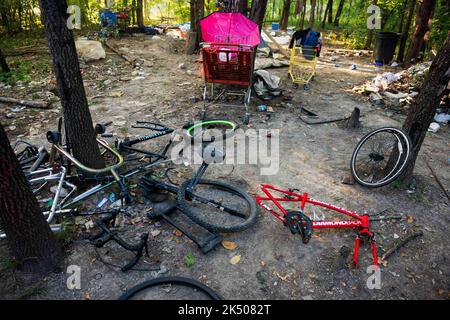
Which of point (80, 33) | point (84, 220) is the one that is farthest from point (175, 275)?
point (80, 33)

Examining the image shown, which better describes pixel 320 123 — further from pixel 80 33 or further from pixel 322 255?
pixel 80 33

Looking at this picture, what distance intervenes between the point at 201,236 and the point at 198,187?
3.12 feet

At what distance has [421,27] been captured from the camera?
9.35 metres

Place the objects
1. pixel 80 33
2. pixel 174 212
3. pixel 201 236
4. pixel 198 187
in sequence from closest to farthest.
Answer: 1. pixel 201 236
2. pixel 174 212
3. pixel 198 187
4. pixel 80 33

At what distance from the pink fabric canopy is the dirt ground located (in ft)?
4.90

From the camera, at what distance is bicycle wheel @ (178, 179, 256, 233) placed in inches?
136

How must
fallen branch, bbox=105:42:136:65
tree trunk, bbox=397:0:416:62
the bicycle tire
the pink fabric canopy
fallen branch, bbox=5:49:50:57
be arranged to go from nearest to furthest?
the bicycle tire → the pink fabric canopy → fallen branch, bbox=5:49:50:57 → fallen branch, bbox=105:42:136:65 → tree trunk, bbox=397:0:416:62

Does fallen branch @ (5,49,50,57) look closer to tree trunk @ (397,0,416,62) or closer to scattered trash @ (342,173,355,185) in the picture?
scattered trash @ (342,173,355,185)

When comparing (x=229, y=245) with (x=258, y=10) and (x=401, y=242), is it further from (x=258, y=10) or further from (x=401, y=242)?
(x=258, y=10)

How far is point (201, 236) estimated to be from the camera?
11.4 ft

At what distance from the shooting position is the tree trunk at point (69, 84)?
10.3 ft

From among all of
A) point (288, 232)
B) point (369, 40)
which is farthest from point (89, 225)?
point (369, 40)

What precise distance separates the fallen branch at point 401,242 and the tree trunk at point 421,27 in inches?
342

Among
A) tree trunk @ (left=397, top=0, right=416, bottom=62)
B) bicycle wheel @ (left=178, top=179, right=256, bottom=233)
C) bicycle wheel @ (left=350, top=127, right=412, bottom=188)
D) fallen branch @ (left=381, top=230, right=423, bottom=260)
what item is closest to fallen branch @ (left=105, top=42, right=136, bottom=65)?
bicycle wheel @ (left=178, top=179, right=256, bottom=233)
